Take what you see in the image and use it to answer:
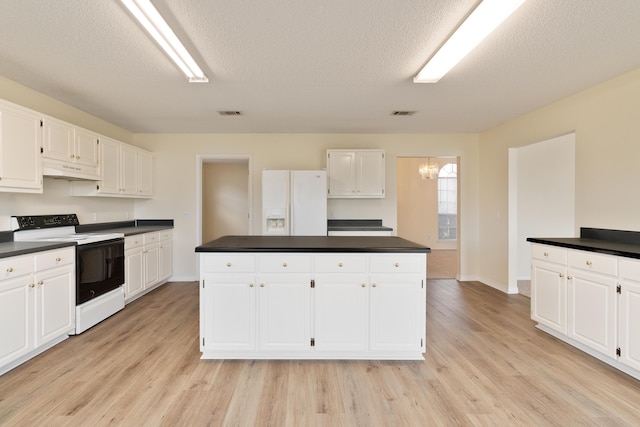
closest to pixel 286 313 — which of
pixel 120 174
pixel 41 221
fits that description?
pixel 41 221

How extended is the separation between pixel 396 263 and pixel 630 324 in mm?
1697

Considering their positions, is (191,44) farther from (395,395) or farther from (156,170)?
(156,170)

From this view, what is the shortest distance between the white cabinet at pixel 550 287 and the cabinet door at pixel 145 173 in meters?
5.28

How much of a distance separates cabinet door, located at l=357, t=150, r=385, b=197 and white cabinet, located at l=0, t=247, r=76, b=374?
367 cm

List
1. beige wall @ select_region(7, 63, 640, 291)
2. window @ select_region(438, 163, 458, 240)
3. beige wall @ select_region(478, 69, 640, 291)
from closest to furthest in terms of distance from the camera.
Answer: beige wall @ select_region(478, 69, 640, 291) → beige wall @ select_region(7, 63, 640, 291) → window @ select_region(438, 163, 458, 240)

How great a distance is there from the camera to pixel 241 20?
6.35 feet

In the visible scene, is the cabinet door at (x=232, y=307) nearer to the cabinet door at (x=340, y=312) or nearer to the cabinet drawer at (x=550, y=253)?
the cabinet door at (x=340, y=312)

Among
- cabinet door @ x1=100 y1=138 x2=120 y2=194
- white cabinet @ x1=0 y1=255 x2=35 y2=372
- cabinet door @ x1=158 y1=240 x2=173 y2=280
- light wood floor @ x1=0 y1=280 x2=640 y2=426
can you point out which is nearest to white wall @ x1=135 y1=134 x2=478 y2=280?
cabinet door @ x1=158 y1=240 x2=173 y2=280

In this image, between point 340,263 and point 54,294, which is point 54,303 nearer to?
point 54,294

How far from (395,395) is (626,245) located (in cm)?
240

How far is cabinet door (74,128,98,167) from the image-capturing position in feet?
10.6

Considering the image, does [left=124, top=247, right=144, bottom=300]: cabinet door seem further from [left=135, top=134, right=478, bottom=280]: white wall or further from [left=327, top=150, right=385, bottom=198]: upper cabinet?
[left=327, top=150, right=385, bottom=198]: upper cabinet

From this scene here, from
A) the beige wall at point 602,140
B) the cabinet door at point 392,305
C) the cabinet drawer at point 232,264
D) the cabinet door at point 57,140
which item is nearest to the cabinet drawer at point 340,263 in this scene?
the cabinet door at point 392,305

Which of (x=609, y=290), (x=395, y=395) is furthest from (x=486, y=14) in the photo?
(x=395, y=395)
